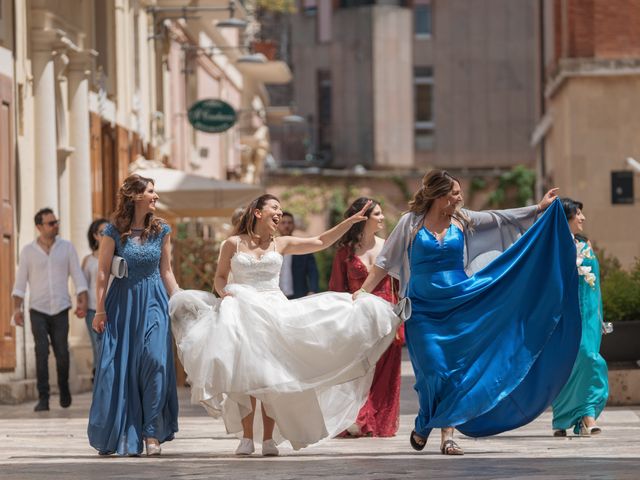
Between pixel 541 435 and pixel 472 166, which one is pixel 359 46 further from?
pixel 541 435

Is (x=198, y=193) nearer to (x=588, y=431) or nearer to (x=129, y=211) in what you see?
(x=588, y=431)

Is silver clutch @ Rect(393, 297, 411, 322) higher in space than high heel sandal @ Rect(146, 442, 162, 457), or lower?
higher

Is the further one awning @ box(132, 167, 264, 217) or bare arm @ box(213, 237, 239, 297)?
awning @ box(132, 167, 264, 217)

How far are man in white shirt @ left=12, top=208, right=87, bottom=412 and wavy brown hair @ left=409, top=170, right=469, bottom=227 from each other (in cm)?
619

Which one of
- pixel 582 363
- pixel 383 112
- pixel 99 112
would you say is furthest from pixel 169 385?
pixel 383 112

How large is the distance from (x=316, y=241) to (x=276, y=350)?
905mm

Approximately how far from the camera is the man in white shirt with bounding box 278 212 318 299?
1975 centimetres

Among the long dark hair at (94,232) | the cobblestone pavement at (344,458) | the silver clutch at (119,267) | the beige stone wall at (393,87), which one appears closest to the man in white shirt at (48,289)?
the long dark hair at (94,232)

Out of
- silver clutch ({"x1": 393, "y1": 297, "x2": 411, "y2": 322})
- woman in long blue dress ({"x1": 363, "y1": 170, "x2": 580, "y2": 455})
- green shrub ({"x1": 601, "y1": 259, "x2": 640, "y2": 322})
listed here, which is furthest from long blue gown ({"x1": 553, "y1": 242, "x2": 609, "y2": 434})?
green shrub ({"x1": 601, "y1": 259, "x2": 640, "y2": 322})

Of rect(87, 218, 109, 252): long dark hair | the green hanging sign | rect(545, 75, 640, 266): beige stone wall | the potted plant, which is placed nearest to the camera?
the potted plant

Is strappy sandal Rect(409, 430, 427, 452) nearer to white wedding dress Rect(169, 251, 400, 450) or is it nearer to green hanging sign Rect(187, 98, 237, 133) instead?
white wedding dress Rect(169, 251, 400, 450)

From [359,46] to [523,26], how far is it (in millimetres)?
5395

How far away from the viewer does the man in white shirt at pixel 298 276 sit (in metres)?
19.8

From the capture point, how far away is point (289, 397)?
492 inches
